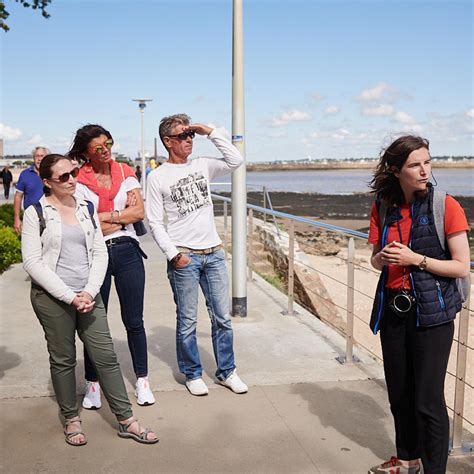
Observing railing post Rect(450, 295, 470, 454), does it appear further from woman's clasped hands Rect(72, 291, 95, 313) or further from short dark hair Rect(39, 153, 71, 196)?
short dark hair Rect(39, 153, 71, 196)

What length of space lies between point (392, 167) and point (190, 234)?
5.53 feet

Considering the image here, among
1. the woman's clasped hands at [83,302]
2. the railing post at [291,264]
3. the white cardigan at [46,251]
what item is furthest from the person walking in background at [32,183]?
the woman's clasped hands at [83,302]

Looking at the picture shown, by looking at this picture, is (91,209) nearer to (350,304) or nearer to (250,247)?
(350,304)

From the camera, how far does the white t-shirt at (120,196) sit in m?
4.00

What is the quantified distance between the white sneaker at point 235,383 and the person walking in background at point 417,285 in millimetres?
1470

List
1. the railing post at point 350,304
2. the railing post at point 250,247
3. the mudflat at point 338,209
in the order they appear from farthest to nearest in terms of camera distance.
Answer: the mudflat at point 338,209 < the railing post at point 250,247 < the railing post at point 350,304

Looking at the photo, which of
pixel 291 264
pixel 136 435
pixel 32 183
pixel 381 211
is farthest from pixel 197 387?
pixel 32 183

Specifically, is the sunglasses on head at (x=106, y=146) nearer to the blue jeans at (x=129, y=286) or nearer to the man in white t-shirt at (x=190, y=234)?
the man in white t-shirt at (x=190, y=234)

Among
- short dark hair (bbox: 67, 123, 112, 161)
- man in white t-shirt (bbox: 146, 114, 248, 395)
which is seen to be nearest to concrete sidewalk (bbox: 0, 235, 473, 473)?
man in white t-shirt (bbox: 146, 114, 248, 395)

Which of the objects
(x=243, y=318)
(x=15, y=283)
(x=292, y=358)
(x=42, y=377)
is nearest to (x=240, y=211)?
(x=243, y=318)

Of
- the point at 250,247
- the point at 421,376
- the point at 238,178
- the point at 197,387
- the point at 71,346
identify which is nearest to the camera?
the point at 421,376

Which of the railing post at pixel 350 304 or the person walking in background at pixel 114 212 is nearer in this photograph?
the person walking in background at pixel 114 212

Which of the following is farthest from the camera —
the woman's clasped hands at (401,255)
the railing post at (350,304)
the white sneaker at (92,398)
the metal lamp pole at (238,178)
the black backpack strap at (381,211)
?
the metal lamp pole at (238,178)

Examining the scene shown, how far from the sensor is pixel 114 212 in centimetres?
399
